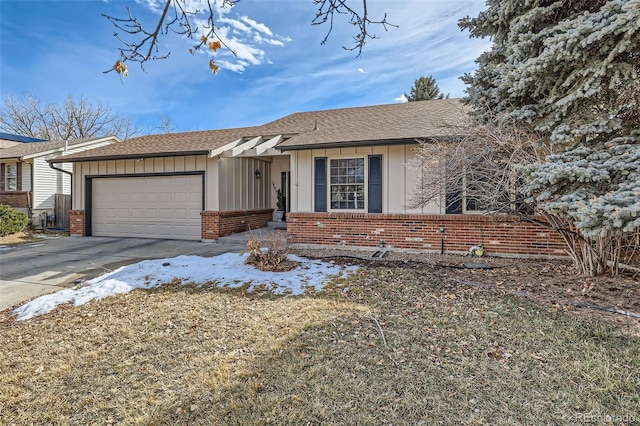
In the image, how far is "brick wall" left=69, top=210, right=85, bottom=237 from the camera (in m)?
11.9

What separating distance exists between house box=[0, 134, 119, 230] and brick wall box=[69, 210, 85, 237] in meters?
4.71

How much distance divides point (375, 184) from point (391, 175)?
47cm

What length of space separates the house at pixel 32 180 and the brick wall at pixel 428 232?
13827 millimetres

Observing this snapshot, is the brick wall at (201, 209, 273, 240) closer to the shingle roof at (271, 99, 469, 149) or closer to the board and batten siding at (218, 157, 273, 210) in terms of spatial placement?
the board and batten siding at (218, 157, 273, 210)

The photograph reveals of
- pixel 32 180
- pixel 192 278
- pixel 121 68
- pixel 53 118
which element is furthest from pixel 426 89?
pixel 53 118

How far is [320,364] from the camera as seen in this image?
119 inches

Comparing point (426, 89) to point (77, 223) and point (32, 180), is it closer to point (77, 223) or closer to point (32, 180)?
point (77, 223)

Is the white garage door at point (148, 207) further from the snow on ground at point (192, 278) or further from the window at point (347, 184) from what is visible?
the window at point (347, 184)

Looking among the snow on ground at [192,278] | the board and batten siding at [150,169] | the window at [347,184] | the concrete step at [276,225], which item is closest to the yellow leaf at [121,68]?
the snow on ground at [192,278]

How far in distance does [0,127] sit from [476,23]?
122ft

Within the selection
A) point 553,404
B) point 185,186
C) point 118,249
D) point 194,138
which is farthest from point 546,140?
point 194,138

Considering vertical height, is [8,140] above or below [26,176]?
above

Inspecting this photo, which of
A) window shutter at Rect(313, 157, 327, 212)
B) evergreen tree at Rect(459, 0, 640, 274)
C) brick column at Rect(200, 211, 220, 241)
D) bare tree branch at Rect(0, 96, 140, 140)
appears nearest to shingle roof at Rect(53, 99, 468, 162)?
window shutter at Rect(313, 157, 327, 212)

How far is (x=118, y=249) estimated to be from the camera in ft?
30.7
